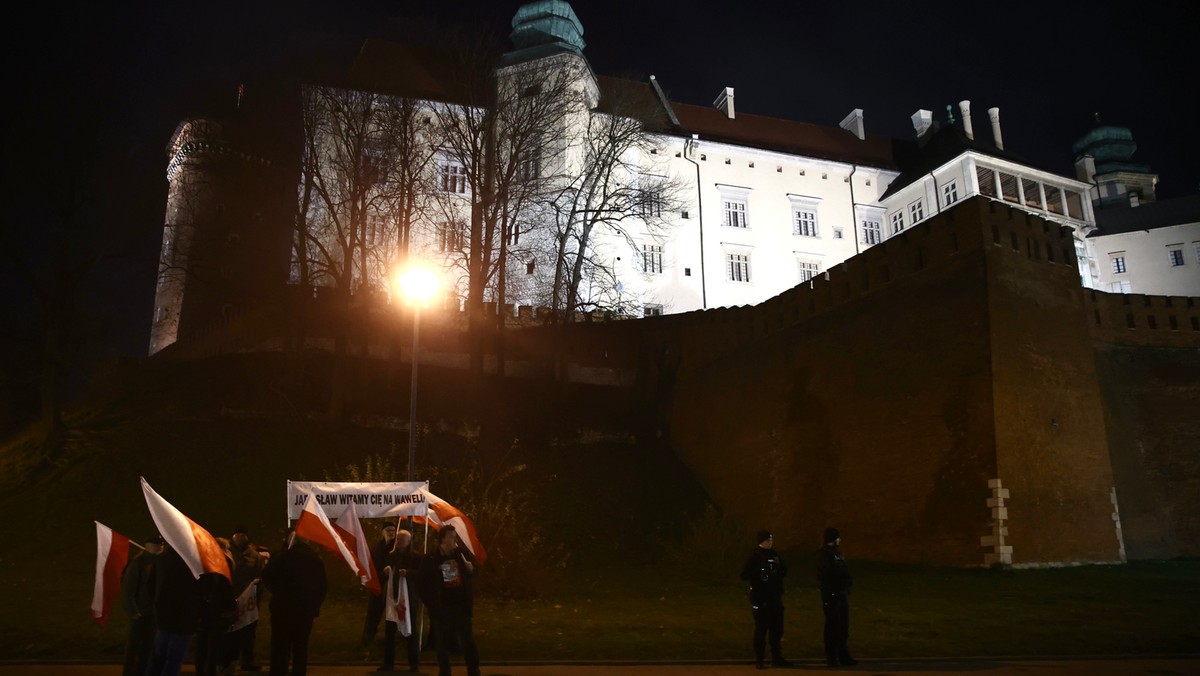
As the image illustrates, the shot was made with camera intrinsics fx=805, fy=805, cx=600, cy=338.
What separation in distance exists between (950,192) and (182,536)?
44.9 metres

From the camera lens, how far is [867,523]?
808 inches

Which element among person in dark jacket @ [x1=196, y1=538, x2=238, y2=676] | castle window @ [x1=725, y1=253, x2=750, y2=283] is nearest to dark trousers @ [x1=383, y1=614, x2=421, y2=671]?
person in dark jacket @ [x1=196, y1=538, x2=238, y2=676]

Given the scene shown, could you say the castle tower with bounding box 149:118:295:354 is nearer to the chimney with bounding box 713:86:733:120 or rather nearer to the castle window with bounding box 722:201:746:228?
the castle window with bounding box 722:201:746:228

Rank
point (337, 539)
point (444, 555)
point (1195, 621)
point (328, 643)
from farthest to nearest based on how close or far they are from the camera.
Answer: point (1195, 621) < point (328, 643) < point (337, 539) < point (444, 555)

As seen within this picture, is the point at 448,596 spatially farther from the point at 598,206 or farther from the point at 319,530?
the point at 598,206

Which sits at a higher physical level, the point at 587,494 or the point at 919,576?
the point at 587,494

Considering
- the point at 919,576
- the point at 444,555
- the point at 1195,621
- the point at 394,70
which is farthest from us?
the point at 394,70

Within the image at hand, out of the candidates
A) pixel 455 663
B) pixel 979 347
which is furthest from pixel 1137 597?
pixel 455 663

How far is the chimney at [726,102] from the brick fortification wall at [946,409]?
2740cm

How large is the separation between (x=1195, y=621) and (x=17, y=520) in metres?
23.2

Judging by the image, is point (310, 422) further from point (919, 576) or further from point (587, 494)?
point (919, 576)

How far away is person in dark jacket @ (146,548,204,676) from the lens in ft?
22.7

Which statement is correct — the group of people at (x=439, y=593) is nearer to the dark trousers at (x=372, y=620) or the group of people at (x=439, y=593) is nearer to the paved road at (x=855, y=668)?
the dark trousers at (x=372, y=620)

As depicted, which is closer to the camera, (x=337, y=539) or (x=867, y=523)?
(x=337, y=539)
